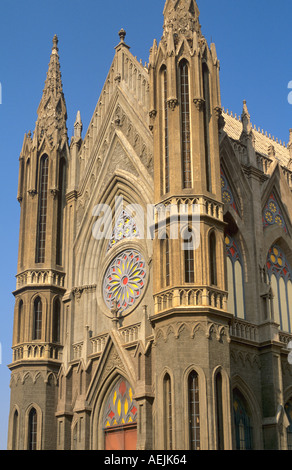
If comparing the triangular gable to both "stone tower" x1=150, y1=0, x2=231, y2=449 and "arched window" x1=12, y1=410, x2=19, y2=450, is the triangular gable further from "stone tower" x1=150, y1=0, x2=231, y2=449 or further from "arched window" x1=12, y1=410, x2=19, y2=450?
"arched window" x1=12, y1=410, x2=19, y2=450

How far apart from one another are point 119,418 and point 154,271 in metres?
6.07

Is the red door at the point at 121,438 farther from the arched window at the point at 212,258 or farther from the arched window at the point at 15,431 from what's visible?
the arched window at the point at 212,258

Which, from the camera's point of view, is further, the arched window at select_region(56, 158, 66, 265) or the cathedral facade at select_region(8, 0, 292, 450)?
the arched window at select_region(56, 158, 66, 265)

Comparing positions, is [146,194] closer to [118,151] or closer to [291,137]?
[118,151]

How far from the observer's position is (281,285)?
33781 millimetres

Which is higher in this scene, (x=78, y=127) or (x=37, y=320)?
(x=78, y=127)

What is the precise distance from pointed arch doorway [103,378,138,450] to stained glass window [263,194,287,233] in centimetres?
978

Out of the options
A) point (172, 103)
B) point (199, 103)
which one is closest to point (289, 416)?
point (199, 103)

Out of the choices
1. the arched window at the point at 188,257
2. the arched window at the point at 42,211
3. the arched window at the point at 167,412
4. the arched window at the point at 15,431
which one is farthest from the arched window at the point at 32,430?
the arched window at the point at 188,257

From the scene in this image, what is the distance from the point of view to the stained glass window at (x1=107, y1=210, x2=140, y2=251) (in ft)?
106

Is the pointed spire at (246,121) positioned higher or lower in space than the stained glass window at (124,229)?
higher

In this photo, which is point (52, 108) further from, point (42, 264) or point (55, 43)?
point (42, 264)

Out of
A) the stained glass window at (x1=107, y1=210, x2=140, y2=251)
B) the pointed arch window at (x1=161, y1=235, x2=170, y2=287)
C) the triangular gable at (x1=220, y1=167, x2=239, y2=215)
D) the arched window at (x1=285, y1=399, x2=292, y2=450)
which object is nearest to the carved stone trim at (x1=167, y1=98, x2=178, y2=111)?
the triangular gable at (x1=220, y1=167, x2=239, y2=215)

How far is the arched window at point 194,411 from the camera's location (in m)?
24.9
